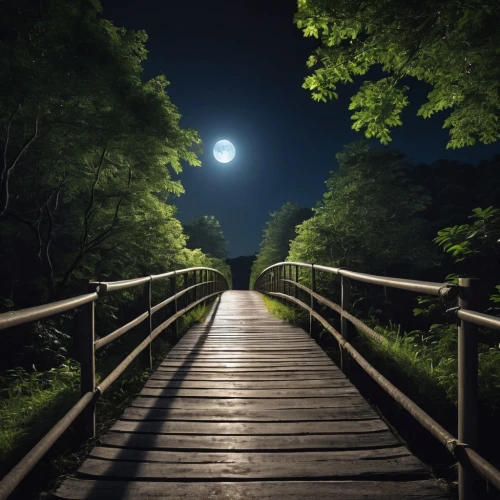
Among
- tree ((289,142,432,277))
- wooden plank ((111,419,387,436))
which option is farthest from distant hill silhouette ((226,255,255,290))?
wooden plank ((111,419,387,436))

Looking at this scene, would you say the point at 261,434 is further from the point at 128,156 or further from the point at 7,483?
the point at 128,156

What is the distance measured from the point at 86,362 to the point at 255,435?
137 centimetres

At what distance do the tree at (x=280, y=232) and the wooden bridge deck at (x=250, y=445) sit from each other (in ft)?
135

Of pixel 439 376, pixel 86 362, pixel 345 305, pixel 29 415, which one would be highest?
pixel 345 305

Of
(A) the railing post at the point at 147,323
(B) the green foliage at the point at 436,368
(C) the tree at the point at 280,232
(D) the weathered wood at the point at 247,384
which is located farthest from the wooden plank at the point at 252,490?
(C) the tree at the point at 280,232

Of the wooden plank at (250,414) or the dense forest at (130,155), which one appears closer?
the wooden plank at (250,414)

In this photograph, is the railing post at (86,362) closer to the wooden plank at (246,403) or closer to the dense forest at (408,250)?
the wooden plank at (246,403)

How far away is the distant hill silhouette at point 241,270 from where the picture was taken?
84.4 m

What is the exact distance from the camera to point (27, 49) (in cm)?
639

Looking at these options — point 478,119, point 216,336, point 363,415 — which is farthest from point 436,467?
point 478,119

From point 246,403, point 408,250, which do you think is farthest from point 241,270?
point 246,403

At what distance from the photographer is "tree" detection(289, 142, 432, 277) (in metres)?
20.2

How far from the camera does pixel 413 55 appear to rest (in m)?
4.55

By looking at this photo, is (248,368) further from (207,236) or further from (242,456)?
(207,236)
